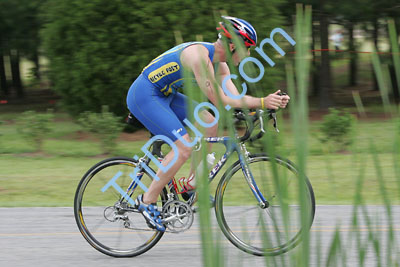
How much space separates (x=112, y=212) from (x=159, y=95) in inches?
41.7

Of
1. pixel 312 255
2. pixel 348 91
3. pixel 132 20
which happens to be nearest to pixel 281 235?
pixel 312 255

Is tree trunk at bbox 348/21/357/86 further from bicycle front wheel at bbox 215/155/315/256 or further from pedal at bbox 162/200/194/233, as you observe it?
bicycle front wheel at bbox 215/155/315/256

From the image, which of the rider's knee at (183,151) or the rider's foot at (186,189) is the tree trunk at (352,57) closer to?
the rider's foot at (186,189)

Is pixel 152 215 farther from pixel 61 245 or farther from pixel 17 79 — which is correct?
pixel 17 79

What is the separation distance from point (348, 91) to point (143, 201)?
21.9 meters

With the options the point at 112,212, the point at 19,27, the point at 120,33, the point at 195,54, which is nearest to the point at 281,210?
the point at 195,54

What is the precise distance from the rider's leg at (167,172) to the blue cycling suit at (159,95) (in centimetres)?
10

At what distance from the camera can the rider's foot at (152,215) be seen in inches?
209

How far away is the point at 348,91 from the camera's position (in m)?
26.2

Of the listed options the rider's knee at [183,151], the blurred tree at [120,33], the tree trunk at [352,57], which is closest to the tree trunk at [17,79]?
the blurred tree at [120,33]

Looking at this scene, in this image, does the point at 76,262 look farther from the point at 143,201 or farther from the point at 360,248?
the point at 360,248

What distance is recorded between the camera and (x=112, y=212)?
5.45 m

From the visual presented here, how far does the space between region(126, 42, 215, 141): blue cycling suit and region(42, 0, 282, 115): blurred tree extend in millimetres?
8906

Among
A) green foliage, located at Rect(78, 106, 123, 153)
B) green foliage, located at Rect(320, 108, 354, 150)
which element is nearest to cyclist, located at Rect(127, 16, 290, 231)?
green foliage, located at Rect(78, 106, 123, 153)
